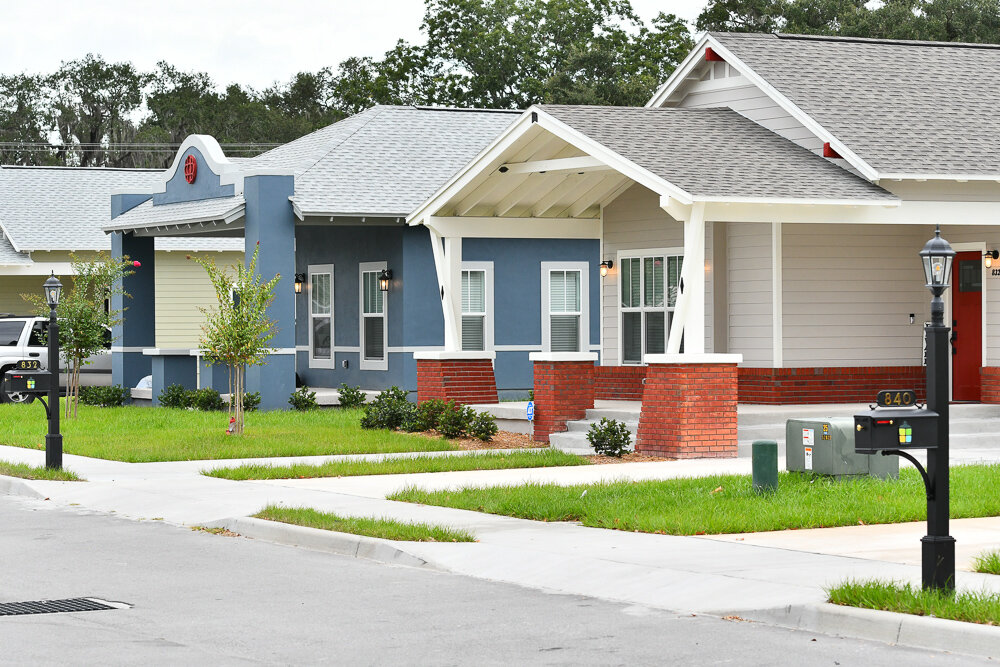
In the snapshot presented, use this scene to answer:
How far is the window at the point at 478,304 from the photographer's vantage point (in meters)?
30.8

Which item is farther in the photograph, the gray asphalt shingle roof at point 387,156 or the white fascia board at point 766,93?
the gray asphalt shingle roof at point 387,156

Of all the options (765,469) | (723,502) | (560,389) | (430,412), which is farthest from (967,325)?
(723,502)

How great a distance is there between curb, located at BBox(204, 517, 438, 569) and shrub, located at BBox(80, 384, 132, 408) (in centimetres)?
1805

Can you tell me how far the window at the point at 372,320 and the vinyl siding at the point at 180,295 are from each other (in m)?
10.8

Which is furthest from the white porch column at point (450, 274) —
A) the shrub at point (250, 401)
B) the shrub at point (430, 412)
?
the shrub at point (250, 401)

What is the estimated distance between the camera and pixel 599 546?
12.3 meters

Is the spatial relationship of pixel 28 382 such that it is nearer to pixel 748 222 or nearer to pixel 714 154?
pixel 714 154

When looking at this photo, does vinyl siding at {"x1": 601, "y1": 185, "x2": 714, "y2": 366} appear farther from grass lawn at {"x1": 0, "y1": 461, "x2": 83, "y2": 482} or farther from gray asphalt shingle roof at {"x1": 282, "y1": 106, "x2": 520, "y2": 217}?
grass lawn at {"x1": 0, "y1": 461, "x2": 83, "y2": 482}

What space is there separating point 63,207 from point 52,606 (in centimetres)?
3490

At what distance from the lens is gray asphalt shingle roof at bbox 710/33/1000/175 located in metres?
21.0

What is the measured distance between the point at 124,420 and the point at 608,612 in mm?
18369

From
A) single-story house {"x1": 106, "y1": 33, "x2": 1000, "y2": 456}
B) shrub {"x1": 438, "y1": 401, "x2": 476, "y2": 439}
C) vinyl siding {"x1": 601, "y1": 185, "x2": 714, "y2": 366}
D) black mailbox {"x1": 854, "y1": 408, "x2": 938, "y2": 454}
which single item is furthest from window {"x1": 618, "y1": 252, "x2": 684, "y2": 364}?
black mailbox {"x1": 854, "y1": 408, "x2": 938, "y2": 454}

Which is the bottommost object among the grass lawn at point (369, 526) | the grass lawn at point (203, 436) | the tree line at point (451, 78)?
the grass lawn at point (369, 526)

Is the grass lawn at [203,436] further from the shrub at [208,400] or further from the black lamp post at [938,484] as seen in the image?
the black lamp post at [938,484]
